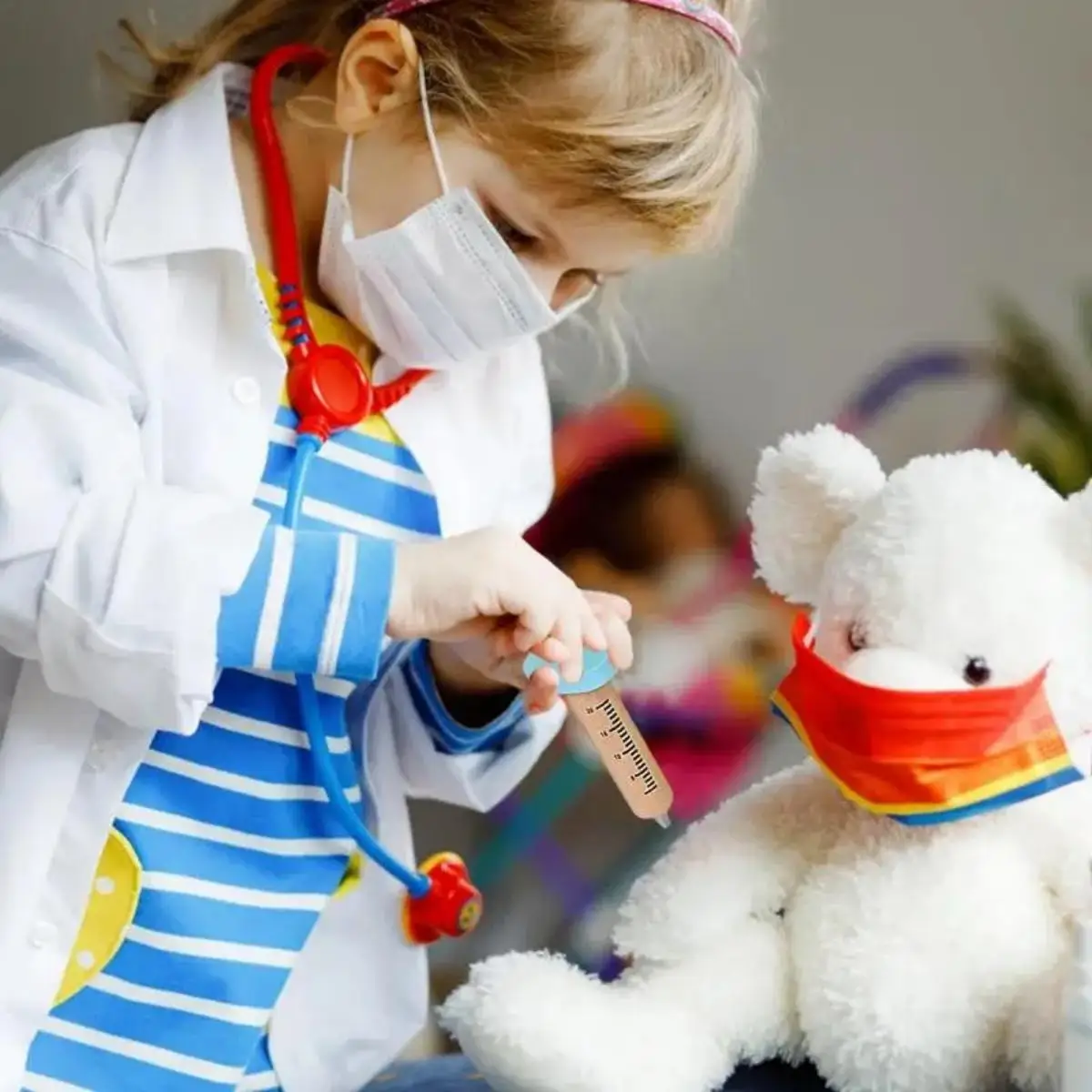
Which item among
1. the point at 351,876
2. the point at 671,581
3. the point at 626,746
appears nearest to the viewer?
the point at 626,746

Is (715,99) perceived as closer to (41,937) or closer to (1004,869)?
(1004,869)

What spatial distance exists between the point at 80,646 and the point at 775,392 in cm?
61

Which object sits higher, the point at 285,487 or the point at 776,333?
the point at 285,487

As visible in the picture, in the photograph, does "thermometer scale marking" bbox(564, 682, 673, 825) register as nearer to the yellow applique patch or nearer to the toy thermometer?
the toy thermometer

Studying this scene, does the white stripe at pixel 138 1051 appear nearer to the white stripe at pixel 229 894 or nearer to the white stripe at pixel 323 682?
the white stripe at pixel 229 894

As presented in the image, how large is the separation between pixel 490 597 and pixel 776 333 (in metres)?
0.51

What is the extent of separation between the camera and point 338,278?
0.74 meters

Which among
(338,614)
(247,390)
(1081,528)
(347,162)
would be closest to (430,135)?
(347,162)

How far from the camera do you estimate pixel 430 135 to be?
0.70m

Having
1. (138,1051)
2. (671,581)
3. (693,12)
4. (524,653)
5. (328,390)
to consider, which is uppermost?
(693,12)

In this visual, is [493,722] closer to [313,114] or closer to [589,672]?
[589,672]

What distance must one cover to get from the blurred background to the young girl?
0.24 m

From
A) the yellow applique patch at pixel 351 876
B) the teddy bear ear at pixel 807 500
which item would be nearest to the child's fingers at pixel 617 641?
the teddy bear ear at pixel 807 500

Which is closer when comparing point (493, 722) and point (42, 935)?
point (42, 935)
